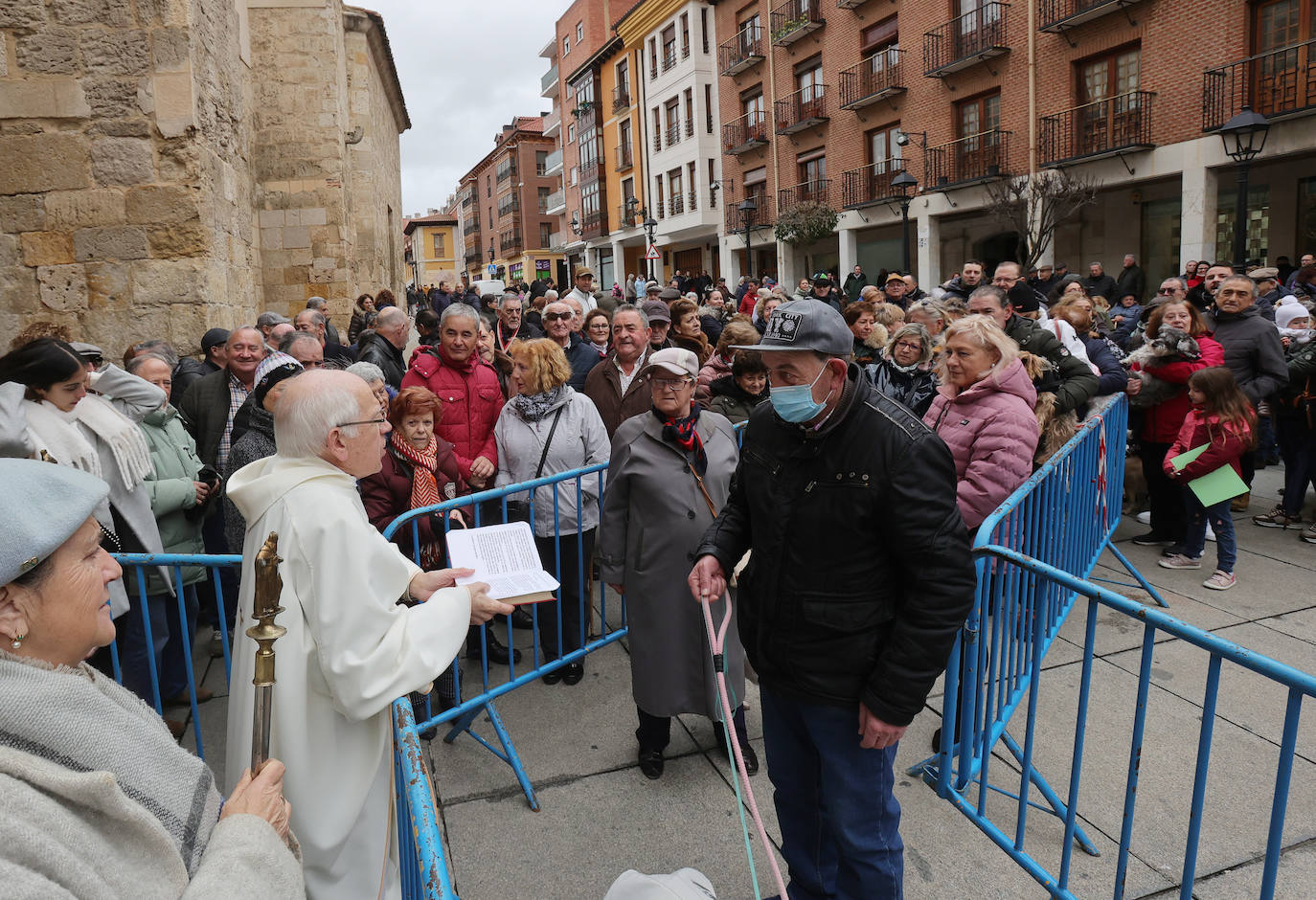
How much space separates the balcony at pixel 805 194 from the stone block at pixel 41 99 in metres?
24.2

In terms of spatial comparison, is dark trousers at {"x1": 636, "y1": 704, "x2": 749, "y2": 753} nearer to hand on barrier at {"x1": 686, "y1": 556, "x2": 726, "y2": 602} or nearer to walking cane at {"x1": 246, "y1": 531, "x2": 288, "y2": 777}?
hand on barrier at {"x1": 686, "y1": 556, "x2": 726, "y2": 602}

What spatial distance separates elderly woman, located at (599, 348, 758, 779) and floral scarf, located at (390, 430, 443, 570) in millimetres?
1009

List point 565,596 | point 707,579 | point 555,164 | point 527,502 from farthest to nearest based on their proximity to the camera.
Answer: point 555,164
point 527,502
point 565,596
point 707,579

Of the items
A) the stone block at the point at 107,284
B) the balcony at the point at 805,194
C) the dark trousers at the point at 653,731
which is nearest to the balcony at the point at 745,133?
the balcony at the point at 805,194

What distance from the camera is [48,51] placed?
6133mm

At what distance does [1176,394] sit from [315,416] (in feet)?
19.7

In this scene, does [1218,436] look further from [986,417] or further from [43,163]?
[43,163]

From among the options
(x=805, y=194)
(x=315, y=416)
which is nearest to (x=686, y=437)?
(x=315, y=416)

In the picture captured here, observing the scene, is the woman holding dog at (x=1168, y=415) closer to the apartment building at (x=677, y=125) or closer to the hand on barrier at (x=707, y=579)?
the hand on barrier at (x=707, y=579)

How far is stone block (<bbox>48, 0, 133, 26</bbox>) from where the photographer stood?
6078 millimetres

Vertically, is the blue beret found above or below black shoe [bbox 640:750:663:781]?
above

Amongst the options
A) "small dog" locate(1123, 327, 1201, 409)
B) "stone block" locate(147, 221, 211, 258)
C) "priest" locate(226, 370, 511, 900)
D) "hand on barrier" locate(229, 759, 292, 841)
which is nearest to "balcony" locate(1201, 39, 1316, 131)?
"small dog" locate(1123, 327, 1201, 409)

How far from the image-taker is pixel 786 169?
3073 cm

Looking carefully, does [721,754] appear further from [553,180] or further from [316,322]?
[553,180]
